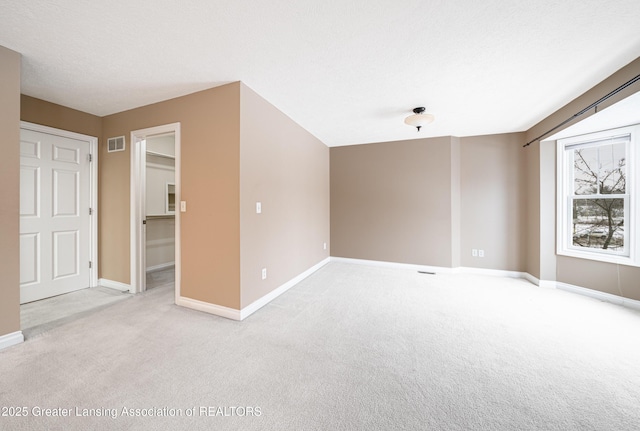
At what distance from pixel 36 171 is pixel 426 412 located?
467 centimetres

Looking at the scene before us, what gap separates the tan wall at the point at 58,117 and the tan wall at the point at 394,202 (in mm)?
3975

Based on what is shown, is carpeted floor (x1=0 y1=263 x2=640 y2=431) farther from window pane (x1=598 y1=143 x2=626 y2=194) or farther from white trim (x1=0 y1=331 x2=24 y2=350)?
window pane (x1=598 y1=143 x2=626 y2=194)

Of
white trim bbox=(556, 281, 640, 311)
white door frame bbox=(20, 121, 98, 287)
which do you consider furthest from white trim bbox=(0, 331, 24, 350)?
white trim bbox=(556, 281, 640, 311)

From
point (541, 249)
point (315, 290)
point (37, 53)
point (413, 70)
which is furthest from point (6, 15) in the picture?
point (541, 249)

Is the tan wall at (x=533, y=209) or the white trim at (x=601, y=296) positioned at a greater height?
the tan wall at (x=533, y=209)

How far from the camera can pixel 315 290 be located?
132 inches

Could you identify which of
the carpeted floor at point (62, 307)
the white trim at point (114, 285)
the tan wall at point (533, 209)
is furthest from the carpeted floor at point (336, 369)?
the tan wall at point (533, 209)

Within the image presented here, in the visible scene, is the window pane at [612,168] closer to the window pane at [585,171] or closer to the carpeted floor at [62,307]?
the window pane at [585,171]

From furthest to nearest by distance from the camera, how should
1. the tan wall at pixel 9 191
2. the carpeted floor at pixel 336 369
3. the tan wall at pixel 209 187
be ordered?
the tan wall at pixel 209 187 < the tan wall at pixel 9 191 < the carpeted floor at pixel 336 369

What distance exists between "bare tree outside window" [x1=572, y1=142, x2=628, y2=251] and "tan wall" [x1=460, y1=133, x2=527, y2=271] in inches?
26.5

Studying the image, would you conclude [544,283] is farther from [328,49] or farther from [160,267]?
[160,267]

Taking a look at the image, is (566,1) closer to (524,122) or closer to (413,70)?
(413,70)

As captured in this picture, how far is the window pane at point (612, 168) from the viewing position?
290 cm

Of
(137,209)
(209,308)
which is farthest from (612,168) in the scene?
(137,209)
